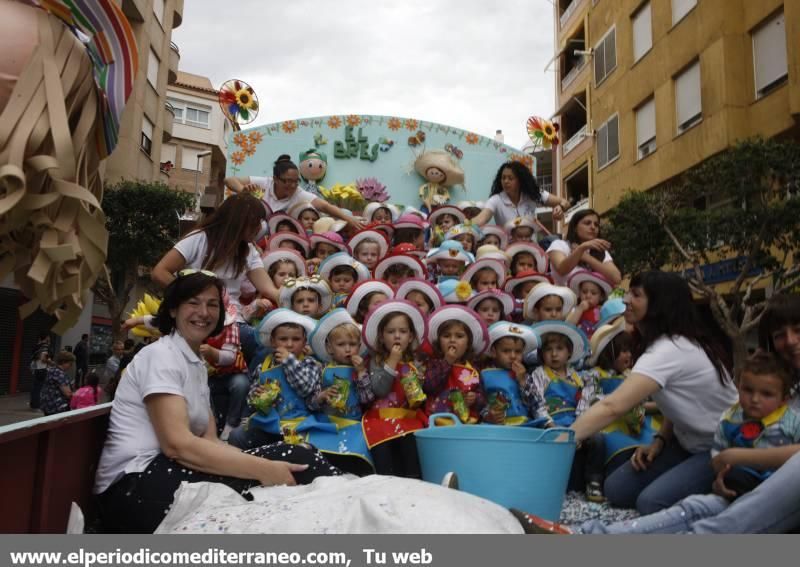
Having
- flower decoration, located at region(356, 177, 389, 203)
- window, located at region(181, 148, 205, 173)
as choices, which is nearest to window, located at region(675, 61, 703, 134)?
flower decoration, located at region(356, 177, 389, 203)

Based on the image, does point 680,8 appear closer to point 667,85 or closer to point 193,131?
point 667,85

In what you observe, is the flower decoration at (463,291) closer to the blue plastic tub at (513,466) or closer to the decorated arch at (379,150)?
the blue plastic tub at (513,466)

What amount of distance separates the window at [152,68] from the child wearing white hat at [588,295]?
2335 centimetres

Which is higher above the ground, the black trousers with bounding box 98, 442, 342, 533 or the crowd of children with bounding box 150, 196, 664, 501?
the crowd of children with bounding box 150, 196, 664, 501

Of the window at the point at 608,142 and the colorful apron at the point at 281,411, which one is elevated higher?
the window at the point at 608,142

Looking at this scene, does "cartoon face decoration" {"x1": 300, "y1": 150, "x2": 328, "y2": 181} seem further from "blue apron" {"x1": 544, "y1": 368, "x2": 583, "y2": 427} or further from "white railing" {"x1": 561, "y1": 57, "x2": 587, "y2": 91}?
"white railing" {"x1": 561, "y1": 57, "x2": 587, "y2": 91}

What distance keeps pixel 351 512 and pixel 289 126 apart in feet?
28.1

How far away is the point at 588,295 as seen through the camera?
5508mm

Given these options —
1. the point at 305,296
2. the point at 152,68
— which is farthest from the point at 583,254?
the point at 152,68

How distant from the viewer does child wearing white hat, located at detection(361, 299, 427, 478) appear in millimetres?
3787

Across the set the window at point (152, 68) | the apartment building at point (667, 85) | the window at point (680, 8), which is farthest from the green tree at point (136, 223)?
the window at point (680, 8)

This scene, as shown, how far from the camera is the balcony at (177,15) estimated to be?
28000 millimetres

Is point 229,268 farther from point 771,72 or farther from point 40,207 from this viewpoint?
point 771,72

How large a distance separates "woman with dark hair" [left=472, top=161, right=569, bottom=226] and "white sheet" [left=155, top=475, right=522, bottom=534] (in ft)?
18.9
